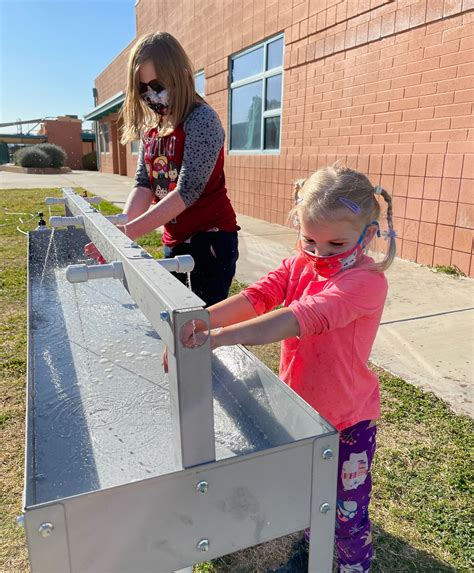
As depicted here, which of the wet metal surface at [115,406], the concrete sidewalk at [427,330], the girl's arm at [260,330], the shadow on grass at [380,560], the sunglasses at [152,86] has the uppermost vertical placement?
the sunglasses at [152,86]

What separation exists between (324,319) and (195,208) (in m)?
1.13

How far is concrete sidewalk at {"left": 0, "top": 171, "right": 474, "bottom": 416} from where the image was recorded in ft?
9.88

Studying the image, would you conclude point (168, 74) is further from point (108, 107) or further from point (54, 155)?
point (54, 155)

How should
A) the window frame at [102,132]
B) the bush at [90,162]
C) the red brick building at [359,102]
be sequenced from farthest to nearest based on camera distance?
the bush at [90,162] → the window frame at [102,132] → the red brick building at [359,102]

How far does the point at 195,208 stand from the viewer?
2268mm

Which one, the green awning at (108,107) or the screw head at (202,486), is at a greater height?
the green awning at (108,107)

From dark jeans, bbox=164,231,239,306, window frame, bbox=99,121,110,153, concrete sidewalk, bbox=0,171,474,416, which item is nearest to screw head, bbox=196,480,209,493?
dark jeans, bbox=164,231,239,306

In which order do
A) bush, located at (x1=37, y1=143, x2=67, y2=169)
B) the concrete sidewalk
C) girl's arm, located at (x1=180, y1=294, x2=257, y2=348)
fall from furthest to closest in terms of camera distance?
1. bush, located at (x1=37, y1=143, x2=67, y2=169)
2. the concrete sidewalk
3. girl's arm, located at (x1=180, y1=294, x2=257, y2=348)

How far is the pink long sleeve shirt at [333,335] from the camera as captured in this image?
4.41 feet

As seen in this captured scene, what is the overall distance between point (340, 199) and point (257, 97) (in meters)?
7.98

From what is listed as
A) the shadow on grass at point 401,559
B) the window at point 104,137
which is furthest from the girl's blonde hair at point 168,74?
the window at point 104,137

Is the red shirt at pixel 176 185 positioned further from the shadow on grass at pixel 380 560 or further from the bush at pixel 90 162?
the bush at pixel 90 162

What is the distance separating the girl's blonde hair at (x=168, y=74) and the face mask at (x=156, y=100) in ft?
0.06

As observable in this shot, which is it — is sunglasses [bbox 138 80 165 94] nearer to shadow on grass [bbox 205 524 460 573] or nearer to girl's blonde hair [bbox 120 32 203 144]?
girl's blonde hair [bbox 120 32 203 144]
